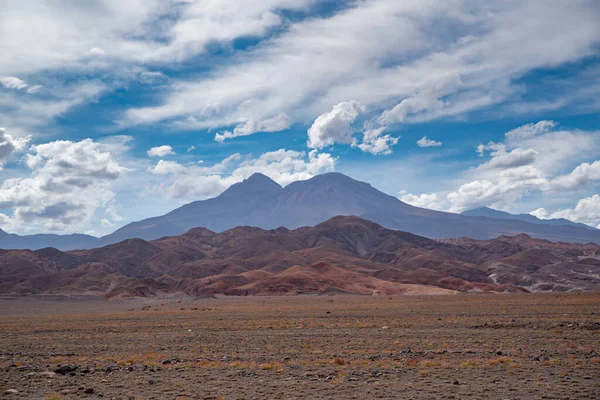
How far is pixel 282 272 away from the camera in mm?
131000

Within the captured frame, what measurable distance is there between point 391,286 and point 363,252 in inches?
3348

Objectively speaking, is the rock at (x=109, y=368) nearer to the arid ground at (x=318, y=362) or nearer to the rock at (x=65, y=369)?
the arid ground at (x=318, y=362)

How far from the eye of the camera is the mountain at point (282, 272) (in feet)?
383

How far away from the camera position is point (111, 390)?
48.7ft

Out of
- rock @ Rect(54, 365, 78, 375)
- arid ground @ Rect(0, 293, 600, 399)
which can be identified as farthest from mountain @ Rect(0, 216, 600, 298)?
rock @ Rect(54, 365, 78, 375)

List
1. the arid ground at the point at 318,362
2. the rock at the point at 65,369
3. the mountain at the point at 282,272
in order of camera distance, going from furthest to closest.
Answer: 1. the mountain at the point at 282,272
2. the rock at the point at 65,369
3. the arid ground at the point at 318,362

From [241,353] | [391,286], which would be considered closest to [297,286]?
[391,286]

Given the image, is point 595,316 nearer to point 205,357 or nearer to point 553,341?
point 553,341

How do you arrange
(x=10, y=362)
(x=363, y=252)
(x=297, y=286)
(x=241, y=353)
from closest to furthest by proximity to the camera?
(x=10, y=362)
(x=241, y=353)
(x=297, y=286)
(x=363, y=252)

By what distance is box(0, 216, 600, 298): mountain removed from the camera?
383 ft

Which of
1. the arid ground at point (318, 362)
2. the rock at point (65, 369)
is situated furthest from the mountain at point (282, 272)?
the rock at point (65, 369)

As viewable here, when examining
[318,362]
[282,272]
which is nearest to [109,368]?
[318,362]

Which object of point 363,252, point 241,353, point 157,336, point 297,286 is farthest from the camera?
point 363,252

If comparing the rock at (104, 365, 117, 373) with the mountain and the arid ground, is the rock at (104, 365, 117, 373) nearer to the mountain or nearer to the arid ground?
the arid ground
